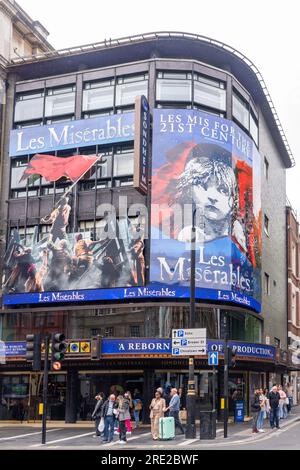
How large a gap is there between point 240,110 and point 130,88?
667cm

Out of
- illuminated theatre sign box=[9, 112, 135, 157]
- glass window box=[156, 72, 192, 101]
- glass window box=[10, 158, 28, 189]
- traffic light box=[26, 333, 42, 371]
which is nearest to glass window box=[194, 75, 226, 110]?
glass window box=[156, 72, 192, 101]

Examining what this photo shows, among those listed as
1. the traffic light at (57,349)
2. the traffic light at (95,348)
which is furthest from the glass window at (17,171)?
the traffic light at (57,349)

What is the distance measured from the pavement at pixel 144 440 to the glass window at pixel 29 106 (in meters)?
17.6

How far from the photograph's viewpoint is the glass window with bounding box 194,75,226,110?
38.0 metres

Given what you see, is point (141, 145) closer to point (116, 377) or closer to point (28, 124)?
point (28, 124)

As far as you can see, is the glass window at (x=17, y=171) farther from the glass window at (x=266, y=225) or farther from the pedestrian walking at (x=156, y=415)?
the pedestrian walking at (x=156, y=415)


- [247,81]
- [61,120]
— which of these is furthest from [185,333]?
[247,81]

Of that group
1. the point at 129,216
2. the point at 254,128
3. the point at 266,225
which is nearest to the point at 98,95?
the point at 129,216

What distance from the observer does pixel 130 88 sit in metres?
38.3

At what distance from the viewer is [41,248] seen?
3778cm

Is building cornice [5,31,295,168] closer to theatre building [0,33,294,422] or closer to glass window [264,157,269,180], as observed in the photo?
theatre building [0,33,294,422]

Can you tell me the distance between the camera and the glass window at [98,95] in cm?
3866

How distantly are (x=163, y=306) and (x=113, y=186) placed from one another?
283 inches
